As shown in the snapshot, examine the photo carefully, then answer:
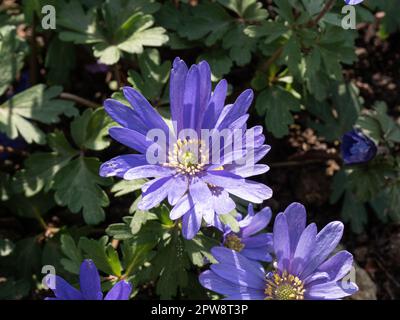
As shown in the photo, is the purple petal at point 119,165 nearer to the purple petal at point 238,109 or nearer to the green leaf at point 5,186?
the purple petal at point 238,109

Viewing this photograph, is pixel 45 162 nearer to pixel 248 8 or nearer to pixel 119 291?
pixel 119 291

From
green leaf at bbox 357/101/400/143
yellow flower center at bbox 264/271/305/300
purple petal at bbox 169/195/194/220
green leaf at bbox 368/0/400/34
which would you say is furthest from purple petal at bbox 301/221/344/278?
green leaf at bbox 368/0/400/34

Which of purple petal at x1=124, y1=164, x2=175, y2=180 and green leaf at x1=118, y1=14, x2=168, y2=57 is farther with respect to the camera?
green leaf at x1=118, y1=14, x2=168, y2=57

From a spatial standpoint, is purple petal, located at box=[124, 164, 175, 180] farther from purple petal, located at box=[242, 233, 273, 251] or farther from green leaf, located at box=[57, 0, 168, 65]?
green leaf, located at box=[57, 0, 168, 65]

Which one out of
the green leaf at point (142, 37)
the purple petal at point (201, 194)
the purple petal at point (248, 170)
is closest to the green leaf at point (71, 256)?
the purple petal at point (201, 194)
